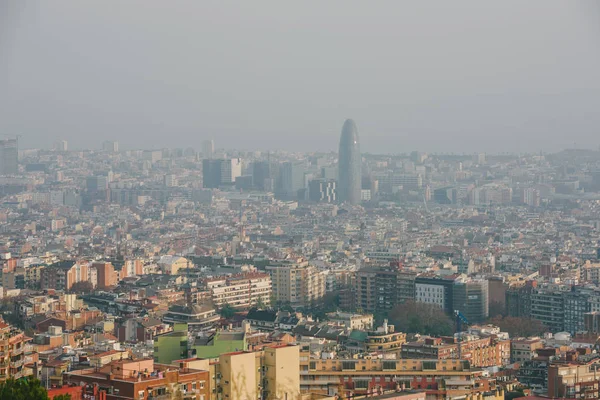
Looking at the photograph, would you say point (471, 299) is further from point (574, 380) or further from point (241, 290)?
point (574, 380)

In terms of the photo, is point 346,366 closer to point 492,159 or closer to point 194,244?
point 194,244

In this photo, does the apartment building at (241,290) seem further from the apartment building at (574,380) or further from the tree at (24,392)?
the tree at (24,392)

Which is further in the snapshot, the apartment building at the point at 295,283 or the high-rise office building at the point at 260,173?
the high-rise office building at the point at 260,173

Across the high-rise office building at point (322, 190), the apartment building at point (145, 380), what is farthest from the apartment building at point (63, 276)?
the high-rise office building at point (322, 190)

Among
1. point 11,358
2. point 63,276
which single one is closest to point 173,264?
point 63,276

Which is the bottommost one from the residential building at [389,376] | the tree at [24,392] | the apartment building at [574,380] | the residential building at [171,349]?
the apartment building at [574,380]

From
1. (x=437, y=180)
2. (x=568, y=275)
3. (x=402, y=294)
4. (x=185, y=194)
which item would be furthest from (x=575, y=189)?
(x=402, y=294)
